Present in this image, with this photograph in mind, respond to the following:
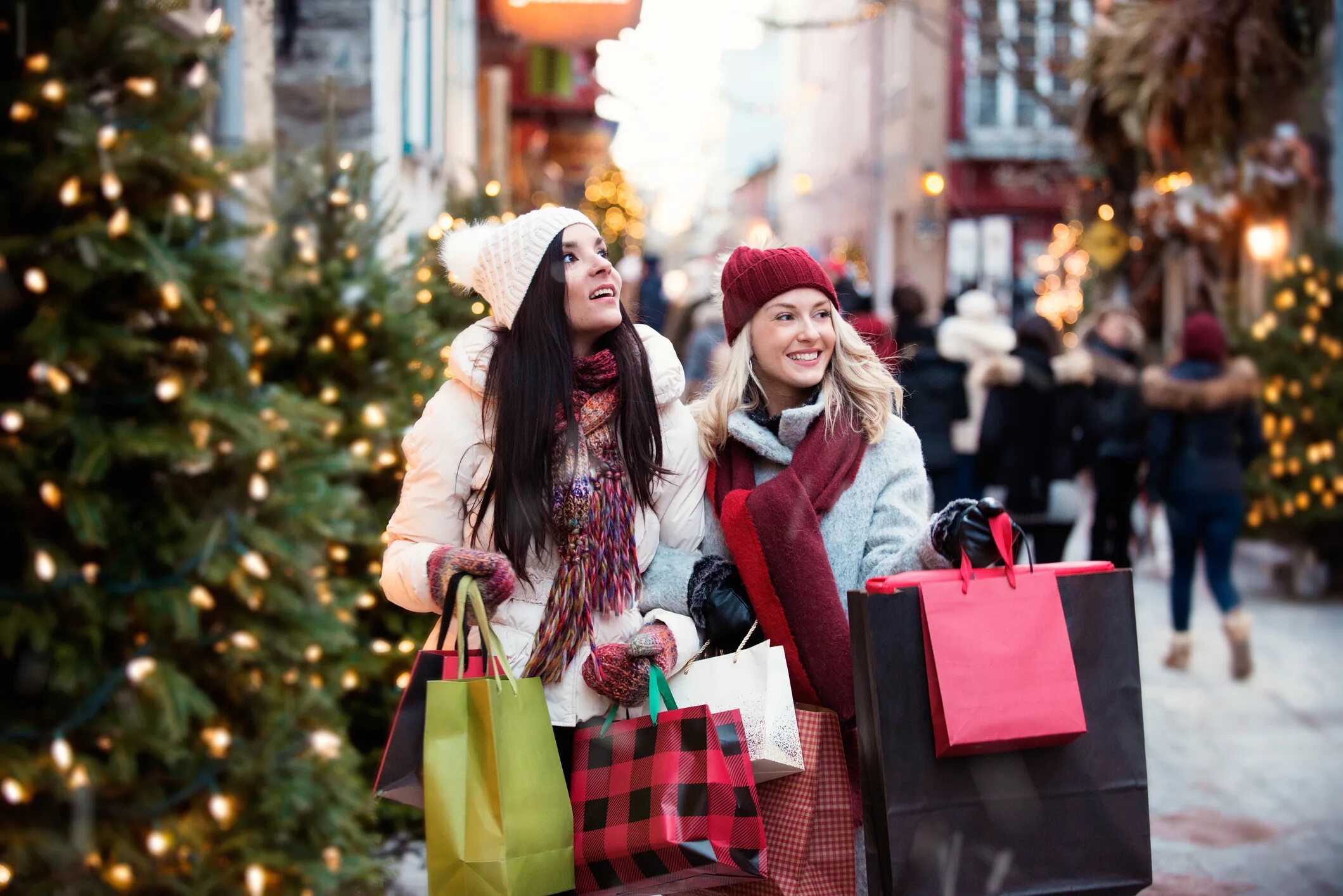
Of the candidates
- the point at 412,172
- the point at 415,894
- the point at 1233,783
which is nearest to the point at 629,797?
the point at 415,894

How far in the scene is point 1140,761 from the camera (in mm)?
2680

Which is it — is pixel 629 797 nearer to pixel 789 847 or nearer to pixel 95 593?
pixel 789 847

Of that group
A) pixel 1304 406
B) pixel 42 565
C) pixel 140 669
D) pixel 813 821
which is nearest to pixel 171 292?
pixel 42 565

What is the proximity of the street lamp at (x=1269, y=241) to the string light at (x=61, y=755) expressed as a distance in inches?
462

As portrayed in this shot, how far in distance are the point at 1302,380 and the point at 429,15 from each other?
6605 millimetres

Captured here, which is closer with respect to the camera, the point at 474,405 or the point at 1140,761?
the point at 1140,761

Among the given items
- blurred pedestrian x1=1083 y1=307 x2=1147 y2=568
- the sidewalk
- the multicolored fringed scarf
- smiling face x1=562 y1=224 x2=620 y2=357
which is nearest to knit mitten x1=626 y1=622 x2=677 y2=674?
the multicolored fringed scarf

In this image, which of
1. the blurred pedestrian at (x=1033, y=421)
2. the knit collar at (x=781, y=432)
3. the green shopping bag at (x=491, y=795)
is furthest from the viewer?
the blurred pedestrian at (x=1033, y=421)

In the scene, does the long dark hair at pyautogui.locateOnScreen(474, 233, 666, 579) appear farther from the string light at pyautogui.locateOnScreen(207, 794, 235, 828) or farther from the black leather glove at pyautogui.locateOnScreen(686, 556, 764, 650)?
the string light at pyautogui.locateOnScreen(207, 794, 235, 828)

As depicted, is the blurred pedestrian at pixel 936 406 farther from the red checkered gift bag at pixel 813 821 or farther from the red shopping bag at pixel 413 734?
the red shopping bag at pixel 413 734

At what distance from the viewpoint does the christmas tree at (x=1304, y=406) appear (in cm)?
1009

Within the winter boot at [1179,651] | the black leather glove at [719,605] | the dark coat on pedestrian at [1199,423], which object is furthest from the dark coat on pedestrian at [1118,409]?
the black leather glove at [719,605]

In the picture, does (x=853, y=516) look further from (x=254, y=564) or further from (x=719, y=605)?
(x=254, y=564)

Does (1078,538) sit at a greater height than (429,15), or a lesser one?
lesser
